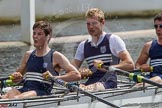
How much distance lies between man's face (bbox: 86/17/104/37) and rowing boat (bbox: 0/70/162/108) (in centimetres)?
74

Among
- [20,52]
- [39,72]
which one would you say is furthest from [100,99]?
[20,52]

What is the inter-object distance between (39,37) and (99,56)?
0.89 m

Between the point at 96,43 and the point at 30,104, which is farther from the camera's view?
the point at 96,43

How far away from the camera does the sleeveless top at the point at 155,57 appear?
635 cm

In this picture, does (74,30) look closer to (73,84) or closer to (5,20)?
(5,20)

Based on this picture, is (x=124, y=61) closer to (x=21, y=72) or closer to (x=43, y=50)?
(x=43, y=50)

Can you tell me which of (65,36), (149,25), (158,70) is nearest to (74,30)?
(65,36)

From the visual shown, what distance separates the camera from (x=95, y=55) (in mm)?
6164

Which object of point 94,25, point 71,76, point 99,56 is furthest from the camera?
point 99,56

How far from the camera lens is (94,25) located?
19.7ft

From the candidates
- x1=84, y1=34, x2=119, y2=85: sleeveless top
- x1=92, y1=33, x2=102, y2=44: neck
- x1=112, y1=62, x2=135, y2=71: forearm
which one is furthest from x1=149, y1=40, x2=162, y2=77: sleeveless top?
x1=92, y1=33, x2=102, y2=44: neck

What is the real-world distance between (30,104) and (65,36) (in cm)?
1143

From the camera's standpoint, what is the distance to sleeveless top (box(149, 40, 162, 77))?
6.35 m

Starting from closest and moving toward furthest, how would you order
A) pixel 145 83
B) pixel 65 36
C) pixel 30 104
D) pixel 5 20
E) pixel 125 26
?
pixel 30 104 < pixel 145 83 < pixel 65 36 < pixel 5 20 < pixel 125 26
